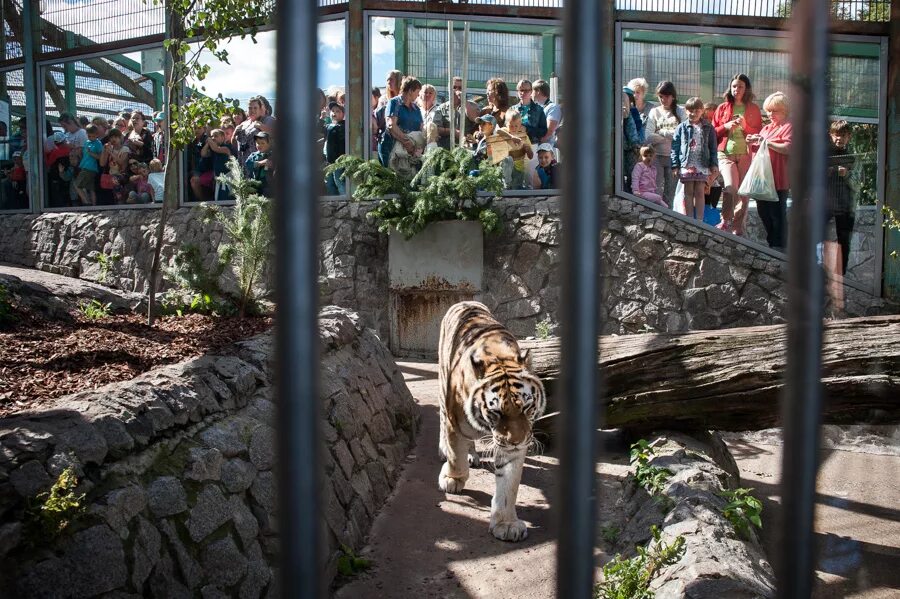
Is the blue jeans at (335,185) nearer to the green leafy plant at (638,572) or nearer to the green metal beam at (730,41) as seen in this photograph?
the green metal beam at (730,41)

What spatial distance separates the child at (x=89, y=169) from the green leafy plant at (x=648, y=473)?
9149 mm

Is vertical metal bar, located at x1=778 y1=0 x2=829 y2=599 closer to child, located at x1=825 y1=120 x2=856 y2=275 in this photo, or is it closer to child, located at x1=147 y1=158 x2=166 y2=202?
child, located at x1=825 y1=120 x2=856 y2=275

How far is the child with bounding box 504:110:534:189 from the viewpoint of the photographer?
9078 mm

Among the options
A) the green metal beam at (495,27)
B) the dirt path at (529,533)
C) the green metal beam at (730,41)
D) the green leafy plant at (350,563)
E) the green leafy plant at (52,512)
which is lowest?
the dirt path at (529,533)

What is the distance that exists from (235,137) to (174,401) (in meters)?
7.00

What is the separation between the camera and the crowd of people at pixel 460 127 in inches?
359

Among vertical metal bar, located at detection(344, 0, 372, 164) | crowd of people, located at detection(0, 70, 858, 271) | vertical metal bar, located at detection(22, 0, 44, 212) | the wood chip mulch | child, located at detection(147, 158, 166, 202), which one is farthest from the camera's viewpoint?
vertical metal bar, located at detection(22, 0, 44, 212)

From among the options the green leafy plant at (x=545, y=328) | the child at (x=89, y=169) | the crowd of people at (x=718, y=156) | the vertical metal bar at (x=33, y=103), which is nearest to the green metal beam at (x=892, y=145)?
the crowd of people at (x=718, y=156)

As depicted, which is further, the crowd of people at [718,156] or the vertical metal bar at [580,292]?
the crowd of people at [718,156]

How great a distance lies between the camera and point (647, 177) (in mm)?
8875

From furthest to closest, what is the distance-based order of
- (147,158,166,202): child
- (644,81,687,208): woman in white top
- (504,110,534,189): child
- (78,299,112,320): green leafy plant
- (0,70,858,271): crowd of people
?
(147,158,166,202): child, (504,110,534,189): child, (644,81,687,208): woman in white top, (0,70,858,271): crowd of people, (78,299,112,320): green leafy plant

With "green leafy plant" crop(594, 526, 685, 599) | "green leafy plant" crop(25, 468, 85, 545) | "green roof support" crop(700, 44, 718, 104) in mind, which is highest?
"green roof support" crop(700, 44, 718, 104)

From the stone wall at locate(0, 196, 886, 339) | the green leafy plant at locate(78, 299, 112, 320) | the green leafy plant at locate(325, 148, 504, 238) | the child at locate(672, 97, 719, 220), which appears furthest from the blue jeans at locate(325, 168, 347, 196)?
the child at locate(672, 97, 719, 220)

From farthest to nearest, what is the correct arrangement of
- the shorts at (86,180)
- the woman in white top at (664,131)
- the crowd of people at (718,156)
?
the shorts at (86,180)
the woman in white top at (664,131)
the crowd of people at (718,156)
